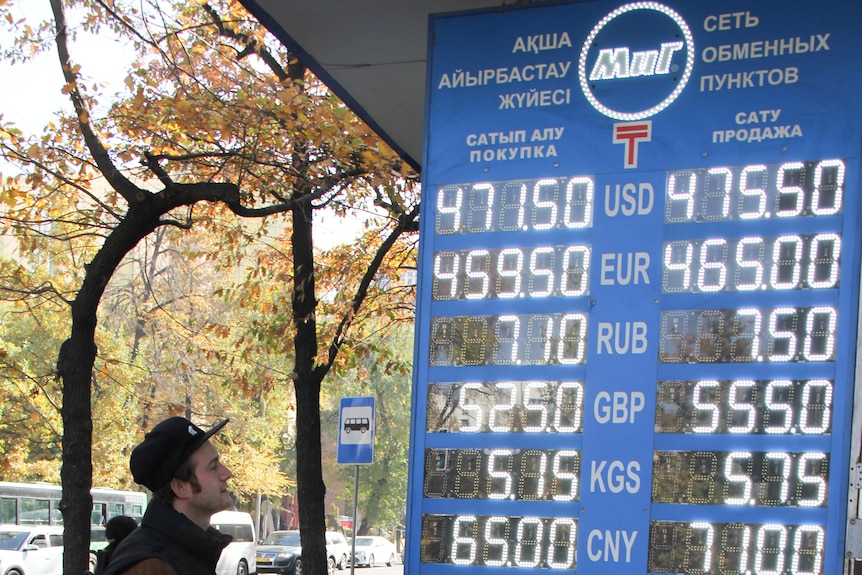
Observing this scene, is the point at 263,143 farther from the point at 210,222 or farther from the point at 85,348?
the point at 85,348

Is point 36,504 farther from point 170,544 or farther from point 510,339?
point 170,544

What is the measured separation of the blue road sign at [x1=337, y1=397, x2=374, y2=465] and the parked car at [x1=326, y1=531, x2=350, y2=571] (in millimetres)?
25187

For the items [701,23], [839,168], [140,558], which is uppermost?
[701,23]

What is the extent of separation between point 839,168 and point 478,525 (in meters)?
2.76

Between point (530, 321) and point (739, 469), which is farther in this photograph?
point (530, 321)

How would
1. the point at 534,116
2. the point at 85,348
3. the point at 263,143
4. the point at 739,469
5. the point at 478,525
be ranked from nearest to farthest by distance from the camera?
the point at 739,469, the point at 478,525, the point at 534,116, the point at 85,348, the point at 263,143

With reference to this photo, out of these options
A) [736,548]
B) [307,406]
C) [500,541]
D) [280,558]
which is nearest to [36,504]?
[280,558]

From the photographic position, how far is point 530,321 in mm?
6086

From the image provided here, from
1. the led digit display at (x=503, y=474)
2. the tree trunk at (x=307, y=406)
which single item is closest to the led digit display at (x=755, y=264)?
the led digit display at (x=503, y=474)

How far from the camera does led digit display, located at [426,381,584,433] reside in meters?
5.92

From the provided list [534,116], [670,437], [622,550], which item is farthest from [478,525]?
[534,116]

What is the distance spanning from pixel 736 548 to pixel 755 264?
4.87 ft

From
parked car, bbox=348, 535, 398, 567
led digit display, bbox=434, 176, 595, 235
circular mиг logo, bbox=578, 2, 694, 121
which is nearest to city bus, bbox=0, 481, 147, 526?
parked car, bbox=348, 535, 398, 567

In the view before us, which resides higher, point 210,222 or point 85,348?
point 210,222
